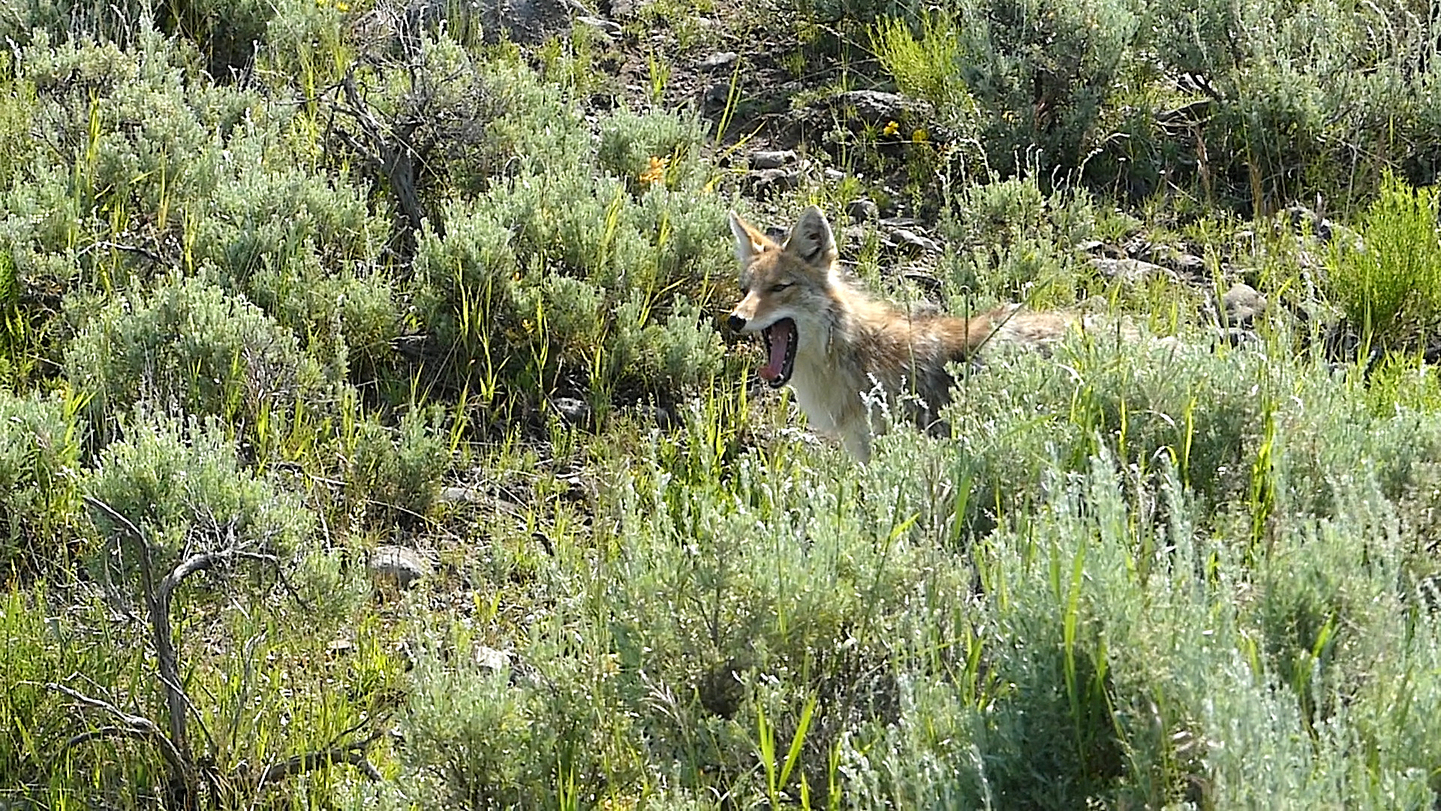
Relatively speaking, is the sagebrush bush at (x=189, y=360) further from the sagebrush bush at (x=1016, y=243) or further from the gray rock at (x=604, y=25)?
the gray rock at (x=604, y=25)

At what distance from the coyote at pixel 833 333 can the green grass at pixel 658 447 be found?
0.79 ft

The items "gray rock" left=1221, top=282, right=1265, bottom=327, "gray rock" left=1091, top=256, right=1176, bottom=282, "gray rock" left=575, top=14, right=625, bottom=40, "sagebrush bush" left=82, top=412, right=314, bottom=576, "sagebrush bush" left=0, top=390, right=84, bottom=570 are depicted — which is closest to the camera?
"sagebrush bush" left=82, top=412, right=314, bottom=576

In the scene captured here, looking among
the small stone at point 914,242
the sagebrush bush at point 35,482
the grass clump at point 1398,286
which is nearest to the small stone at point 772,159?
the small stone at point 914,242

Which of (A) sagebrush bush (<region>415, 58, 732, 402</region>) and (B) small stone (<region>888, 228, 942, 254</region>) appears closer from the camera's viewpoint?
(A) sagebrush bush (<region>415, 58, 732, 402</region>)

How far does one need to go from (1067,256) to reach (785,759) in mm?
4183

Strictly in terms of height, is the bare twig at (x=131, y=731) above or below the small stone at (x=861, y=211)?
below

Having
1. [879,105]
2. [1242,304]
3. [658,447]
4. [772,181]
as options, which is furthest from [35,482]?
[879,105]

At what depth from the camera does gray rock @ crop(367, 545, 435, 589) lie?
5.22m

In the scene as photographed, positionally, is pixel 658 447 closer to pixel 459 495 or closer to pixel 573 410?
pixel 573 410

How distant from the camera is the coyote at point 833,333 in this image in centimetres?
605

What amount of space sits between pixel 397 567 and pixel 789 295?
201cm

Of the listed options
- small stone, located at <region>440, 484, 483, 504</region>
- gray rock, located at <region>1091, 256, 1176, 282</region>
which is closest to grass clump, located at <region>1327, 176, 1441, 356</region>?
gray rock, located at <region>1091, 256, 1176, 282</region>

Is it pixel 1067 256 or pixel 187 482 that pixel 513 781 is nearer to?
→ pixel 187 482

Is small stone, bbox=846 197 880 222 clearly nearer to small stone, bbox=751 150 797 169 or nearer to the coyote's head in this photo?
small stone, bbox=751 150 797 169
